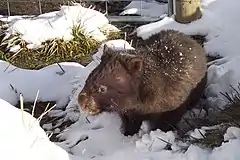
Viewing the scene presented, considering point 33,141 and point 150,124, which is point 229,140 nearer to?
point 150,124

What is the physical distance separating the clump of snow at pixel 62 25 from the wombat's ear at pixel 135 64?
5.70 ft

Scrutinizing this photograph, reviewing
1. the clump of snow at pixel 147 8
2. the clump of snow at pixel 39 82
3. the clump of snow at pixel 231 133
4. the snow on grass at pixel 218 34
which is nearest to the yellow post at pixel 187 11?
the snow on grass at pixel 218 34

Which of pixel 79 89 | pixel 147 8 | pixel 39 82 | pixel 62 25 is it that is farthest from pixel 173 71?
pixel 147 8

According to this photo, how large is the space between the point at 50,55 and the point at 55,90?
76 centimetres

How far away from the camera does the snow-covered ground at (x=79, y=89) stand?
365cm

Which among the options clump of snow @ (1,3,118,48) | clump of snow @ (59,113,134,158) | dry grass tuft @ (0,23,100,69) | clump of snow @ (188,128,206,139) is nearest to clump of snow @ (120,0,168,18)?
clump of snow @ (1,3,118,48)

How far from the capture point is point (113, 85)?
13.4 feet

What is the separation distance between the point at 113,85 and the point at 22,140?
0.77m

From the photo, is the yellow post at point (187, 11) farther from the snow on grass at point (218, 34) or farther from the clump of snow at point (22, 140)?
the clump of snow at point (22, 140)

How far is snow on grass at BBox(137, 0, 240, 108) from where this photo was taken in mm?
4598

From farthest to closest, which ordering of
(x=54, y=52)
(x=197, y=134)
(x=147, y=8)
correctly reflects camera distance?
(x=147, y=8) < (x=54, y=52) < (x=197, y=134)

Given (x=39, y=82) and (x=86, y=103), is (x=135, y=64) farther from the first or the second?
(x=39, y=82)

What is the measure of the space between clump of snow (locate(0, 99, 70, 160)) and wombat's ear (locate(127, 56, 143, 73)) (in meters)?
0.68

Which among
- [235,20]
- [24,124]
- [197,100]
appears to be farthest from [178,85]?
[235,20]
